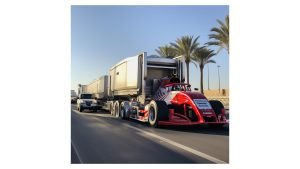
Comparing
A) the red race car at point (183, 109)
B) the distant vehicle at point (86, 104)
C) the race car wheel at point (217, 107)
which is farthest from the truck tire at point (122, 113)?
the distant vehicle at point (86, 104)

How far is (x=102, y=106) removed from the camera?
21922 mm

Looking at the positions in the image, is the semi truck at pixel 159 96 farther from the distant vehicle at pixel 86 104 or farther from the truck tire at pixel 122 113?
the distant vehicle at pixel 86 104

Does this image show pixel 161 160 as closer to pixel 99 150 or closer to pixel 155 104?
pixel 99 150

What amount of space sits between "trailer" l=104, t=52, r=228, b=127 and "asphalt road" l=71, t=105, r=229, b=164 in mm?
478

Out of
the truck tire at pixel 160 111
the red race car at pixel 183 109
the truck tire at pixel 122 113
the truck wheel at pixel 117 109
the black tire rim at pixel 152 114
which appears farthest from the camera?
the truck wheel at pixel 117 109

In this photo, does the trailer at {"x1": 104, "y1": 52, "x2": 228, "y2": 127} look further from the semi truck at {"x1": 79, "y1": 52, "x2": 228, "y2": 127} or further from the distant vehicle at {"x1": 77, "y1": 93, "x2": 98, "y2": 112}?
the distant vehicle at {"x1": 77, "y1": 93, "x2": 98, "y2": 112}

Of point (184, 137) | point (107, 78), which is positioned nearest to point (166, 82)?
point (184, 137)

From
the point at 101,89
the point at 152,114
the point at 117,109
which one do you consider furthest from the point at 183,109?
the point at 101,89

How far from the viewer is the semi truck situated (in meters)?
11.0

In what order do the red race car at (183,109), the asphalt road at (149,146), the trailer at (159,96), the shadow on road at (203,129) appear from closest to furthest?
the asphalt road at (149,146) < the shadow on road at (203,129) < the red race car at (183,109) < the trailer at (159,96)

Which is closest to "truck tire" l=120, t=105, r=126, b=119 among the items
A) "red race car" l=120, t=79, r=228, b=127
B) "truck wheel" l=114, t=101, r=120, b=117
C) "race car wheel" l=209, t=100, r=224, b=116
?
"truck wheel" l=114, t=101, r=120, b=117

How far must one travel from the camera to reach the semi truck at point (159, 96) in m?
11.0

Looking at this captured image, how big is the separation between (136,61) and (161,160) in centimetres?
760

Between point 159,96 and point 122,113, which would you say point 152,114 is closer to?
point 159,96
